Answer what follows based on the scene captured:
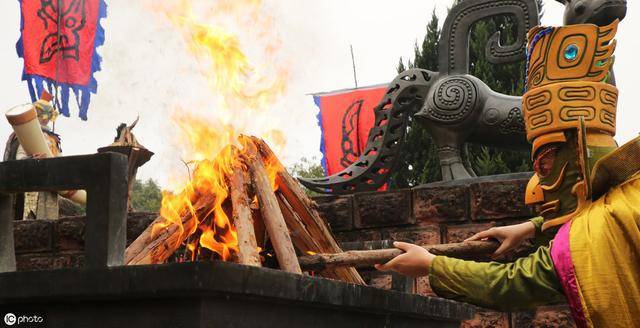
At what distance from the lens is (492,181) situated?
5.58 m

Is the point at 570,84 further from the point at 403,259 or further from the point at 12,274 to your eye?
the point at 12,274

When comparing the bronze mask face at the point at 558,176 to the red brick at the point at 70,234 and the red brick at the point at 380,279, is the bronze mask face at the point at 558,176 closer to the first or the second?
the red brick at the point at 380,279

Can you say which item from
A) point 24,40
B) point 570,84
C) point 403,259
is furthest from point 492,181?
point 24,40

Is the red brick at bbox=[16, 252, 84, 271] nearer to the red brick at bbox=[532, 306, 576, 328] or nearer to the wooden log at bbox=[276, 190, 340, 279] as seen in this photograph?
the wooden log at bbox=[276, 190, 340, 279]

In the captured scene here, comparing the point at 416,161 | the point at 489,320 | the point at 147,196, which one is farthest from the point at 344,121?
the point at 147,196

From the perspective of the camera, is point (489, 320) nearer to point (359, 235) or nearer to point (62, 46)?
point (359, 235)

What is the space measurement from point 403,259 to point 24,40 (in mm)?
12019

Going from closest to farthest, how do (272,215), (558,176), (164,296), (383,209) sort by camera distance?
(164,296), (558,176), (272,215), (383,209)

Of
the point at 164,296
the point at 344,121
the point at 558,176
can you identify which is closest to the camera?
the point at 164,296

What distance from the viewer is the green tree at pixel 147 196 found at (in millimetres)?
34844

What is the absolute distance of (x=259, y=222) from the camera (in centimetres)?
407

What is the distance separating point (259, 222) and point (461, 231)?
1.99m

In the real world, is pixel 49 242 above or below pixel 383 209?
below

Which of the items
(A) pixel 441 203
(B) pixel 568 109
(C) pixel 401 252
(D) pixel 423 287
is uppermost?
(B) pixel 568 109
